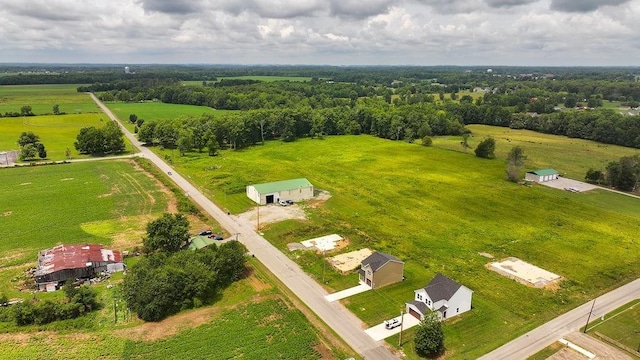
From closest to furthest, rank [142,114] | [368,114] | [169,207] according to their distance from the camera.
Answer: [169,207]
[368,114]
[142,114]

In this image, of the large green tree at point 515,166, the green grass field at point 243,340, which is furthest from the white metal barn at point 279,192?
the large green tree at point 515,166

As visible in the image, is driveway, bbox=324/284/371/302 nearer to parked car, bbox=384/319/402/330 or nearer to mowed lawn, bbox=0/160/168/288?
parked car, bbox=384/319/402/330

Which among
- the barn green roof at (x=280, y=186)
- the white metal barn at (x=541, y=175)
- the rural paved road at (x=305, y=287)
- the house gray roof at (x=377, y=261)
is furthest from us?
the white metal barn at (x=541, y=175)

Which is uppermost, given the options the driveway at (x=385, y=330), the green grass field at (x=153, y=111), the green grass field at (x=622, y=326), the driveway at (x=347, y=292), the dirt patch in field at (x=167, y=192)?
the green grass field at (x=153, y=111)

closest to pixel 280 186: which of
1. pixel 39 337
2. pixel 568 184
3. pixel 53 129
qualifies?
pixel 39 337

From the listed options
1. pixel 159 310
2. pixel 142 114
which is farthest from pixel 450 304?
pixel 142 114

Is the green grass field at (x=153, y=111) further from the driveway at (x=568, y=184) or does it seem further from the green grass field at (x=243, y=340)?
the driveway at (x=568, y=184)

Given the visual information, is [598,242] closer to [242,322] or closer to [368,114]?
[242,322]
